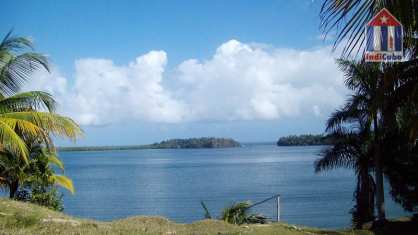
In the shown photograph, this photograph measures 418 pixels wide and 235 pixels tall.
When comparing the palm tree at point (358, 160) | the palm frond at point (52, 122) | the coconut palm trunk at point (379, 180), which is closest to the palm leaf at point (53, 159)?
the palm frond at point (52, 122)

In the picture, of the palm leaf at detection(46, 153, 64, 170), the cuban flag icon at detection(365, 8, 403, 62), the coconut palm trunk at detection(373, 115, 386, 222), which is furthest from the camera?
the palm leaf at detection(46, 153, 64, 170)

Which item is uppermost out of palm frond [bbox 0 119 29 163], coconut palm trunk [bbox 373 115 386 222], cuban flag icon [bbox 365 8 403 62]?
cuban flag icon [bbox 365 8 403 62]

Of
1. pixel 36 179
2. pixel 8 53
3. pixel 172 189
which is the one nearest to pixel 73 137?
pixel 8 53

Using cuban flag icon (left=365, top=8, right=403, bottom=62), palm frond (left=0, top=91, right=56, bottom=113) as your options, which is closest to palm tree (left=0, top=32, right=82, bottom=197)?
palm frond (left=0, top=91, right=56, bottom=113)

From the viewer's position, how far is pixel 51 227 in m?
10.3

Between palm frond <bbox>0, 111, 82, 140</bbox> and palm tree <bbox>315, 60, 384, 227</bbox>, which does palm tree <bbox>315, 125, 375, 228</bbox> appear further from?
palm frond <bbox>0, 111, 82, 140</bbox>

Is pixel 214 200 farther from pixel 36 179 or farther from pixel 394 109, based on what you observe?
pixel 394 109

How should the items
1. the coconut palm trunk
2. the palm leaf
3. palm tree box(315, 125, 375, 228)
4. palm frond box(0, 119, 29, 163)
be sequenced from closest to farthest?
palm frond box(0, 119, 29, 163) < the coconut palm trunk < the palm leaf < palm tree box(315, 125, 375, 228)

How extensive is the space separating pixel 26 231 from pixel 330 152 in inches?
604

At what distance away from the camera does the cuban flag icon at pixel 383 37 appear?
3.85m

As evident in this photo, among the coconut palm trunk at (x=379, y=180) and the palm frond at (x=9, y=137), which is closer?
the palm frond at (x=9, y=137)

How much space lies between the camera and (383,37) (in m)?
4.23

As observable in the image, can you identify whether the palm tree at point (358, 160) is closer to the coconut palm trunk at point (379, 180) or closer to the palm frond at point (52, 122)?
the coconut palm trunk at point (379, 180)

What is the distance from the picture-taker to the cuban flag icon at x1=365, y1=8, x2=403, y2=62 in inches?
151
